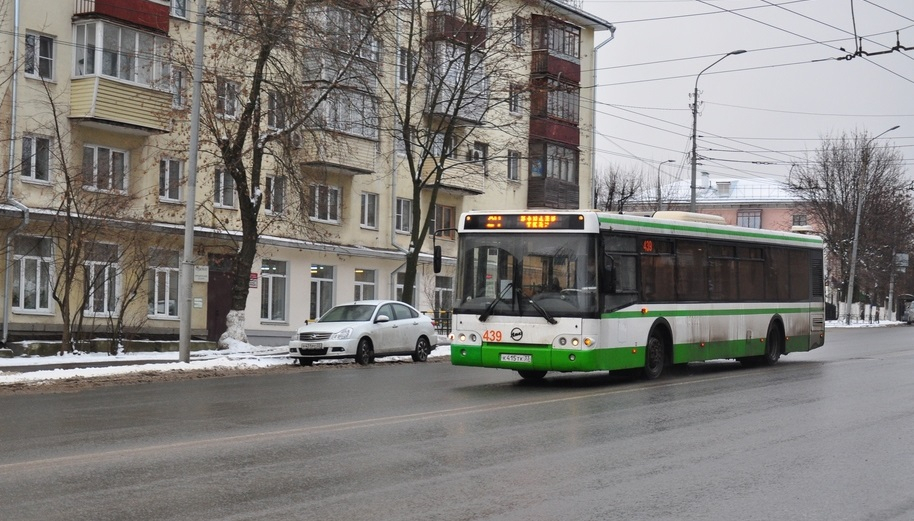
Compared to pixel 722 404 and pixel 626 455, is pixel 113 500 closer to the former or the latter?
pixel 626 455

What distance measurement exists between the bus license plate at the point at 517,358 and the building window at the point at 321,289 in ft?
79.8

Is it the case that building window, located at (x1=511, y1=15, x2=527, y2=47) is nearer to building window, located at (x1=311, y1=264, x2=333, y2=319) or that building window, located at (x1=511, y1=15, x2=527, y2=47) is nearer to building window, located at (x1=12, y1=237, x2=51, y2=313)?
building window, located at (x1=311, y1=264, x2=333, y2=319)

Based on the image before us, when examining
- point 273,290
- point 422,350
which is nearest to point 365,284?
point 273,290

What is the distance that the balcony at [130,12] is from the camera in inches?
1299

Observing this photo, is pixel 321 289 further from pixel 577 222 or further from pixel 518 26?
pixel 577 222

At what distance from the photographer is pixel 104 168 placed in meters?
32.7

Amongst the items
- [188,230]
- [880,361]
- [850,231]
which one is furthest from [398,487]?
[850,231]

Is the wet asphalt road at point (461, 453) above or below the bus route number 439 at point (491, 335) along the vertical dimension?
below

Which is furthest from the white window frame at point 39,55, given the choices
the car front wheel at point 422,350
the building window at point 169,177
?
the car front wheel at point 422,350

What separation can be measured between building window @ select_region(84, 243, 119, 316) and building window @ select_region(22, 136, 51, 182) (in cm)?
335

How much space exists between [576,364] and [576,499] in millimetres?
9536

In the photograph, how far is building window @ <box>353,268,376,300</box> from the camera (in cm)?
4503

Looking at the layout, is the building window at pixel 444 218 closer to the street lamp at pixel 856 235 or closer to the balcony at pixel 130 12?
the balcony at pixel 130 12

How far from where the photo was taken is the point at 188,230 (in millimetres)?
24906
